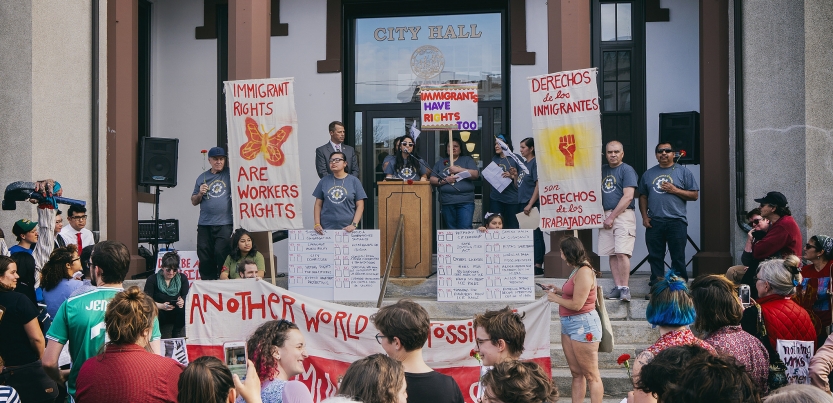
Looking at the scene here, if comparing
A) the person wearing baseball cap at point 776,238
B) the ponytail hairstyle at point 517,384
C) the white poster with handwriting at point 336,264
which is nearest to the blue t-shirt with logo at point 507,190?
the white poster with handwriting at point 336,264

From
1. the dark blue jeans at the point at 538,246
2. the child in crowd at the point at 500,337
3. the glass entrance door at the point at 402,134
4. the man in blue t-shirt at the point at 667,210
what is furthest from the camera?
the glass entrance door at the point at 402,134

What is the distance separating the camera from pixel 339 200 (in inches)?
440

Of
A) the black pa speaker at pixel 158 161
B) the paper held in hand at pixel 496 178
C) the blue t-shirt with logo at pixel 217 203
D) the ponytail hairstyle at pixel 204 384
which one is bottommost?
the ponytail hairstyle at pixel 204 384

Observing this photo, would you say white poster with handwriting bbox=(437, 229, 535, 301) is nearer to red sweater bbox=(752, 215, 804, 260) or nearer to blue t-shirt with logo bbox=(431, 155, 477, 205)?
blue t-shirt with logo bbox=(431, 155, 477, 205)

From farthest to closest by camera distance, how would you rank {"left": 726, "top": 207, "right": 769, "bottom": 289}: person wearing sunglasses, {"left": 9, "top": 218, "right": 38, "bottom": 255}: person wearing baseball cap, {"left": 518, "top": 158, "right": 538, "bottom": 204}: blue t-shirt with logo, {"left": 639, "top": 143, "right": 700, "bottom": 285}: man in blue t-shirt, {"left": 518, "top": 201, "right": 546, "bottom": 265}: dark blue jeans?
1. {"left": 518, "top": 201, "right": 546, "bottom": 265}: dark blue jeans
2. {"left": 518, "top": 158, "right": 538, "bottom": 204}: blue t-shirt with logo
3. {"left": 639, "top": 143, "right": 700, "bottom": 285}: man in blue t-shirt
4. {"left": 726, "top": 207, "right": 769, "bottom": 289}: person wearing sunglasses
5. {"left": 9, "top": 218, "right": 38, "bottom": 255}: person wearing baseball cap

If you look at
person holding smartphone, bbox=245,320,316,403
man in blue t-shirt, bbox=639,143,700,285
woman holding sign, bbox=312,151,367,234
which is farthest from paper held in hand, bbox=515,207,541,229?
person holding smartphone, bbox=245,320,316,403

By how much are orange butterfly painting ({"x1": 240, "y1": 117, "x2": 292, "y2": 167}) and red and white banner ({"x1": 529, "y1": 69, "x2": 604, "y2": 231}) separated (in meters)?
3.15

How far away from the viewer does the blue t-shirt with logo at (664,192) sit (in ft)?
34.1

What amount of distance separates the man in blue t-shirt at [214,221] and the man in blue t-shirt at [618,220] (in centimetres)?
480

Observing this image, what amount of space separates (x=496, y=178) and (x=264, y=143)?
3368 mm

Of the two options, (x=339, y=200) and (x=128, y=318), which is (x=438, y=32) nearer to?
(x=339, y=200)

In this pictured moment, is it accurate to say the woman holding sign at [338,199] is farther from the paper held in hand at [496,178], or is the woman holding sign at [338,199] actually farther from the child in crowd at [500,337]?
the child in crowd at [500,337]

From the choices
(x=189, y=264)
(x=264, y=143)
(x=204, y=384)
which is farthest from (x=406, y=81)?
(x=204, y=384)

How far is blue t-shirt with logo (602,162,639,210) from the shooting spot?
413 inches
